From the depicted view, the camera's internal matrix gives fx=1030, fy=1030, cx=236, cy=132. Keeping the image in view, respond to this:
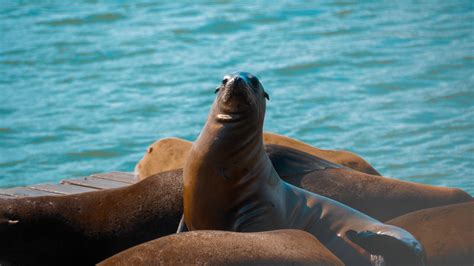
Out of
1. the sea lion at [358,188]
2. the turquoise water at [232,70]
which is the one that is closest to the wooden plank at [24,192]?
the sea lion at [358,188]

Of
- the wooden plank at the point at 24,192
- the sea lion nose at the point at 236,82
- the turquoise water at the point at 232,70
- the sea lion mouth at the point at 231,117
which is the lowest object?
the turquoise water at the point at 232,70

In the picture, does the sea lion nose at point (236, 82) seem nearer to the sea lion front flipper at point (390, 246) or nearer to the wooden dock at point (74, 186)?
the sea lion front flipper at point (390, 246)

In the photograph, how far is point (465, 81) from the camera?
1209 centimetres

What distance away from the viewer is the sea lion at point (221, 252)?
10.3 feet

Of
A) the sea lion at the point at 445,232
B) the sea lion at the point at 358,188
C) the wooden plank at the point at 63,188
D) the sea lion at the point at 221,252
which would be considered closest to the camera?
the sea lion at the point at 221,252

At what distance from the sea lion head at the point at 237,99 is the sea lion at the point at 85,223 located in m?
0.51

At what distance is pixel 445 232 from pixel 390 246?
1.02ft

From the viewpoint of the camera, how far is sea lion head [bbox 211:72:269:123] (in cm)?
414

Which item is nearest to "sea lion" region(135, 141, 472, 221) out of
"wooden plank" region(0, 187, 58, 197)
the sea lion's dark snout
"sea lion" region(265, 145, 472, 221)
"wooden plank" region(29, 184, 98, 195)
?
"sea lion" region(265, 145, 472, 221)

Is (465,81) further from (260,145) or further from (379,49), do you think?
(260,145)

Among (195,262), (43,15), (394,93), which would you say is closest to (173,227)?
(195,262)

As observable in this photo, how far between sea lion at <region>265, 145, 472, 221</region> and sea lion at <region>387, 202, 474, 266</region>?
0.57 meters

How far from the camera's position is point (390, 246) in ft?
13.1

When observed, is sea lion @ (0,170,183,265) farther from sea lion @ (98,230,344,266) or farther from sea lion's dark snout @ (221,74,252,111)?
sea lion @ (98,230,344,266)
